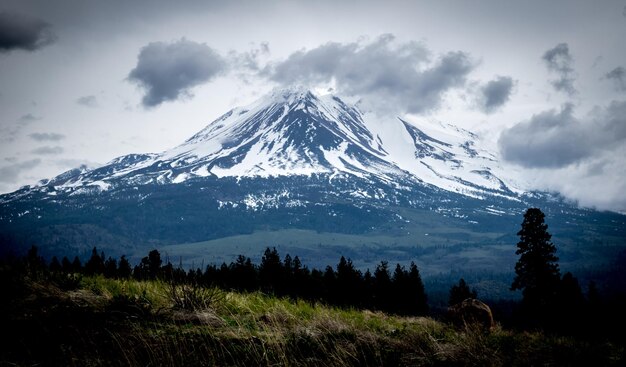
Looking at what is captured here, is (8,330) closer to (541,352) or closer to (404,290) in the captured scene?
(541,352)

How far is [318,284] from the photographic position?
58.3 metres

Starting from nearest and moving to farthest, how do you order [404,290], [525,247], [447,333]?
[447,333] → [525,247] → [404,290]

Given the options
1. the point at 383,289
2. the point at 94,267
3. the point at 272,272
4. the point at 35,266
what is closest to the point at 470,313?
the point at 35,266

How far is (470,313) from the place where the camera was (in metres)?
11.0

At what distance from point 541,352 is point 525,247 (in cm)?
3078

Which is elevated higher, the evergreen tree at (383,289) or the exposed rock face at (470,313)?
the exposed rock face at (470,313)

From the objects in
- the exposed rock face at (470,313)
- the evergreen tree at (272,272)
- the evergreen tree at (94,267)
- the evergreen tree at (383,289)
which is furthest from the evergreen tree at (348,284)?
the exposed rock face at (470,313)

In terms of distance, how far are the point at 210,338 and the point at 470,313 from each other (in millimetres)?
7543

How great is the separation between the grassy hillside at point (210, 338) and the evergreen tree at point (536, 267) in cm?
2862

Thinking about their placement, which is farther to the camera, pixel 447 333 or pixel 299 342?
pixel 447 333

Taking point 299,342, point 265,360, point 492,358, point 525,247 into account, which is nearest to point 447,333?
point 492,358

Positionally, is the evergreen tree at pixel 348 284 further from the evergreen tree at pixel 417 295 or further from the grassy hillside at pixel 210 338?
the grassy hillside at pixel 210 338

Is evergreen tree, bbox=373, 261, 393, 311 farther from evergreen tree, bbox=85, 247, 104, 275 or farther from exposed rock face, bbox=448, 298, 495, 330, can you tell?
exposed rock face, bbox=448, 298, 495, 330

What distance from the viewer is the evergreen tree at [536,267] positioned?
3272cm
